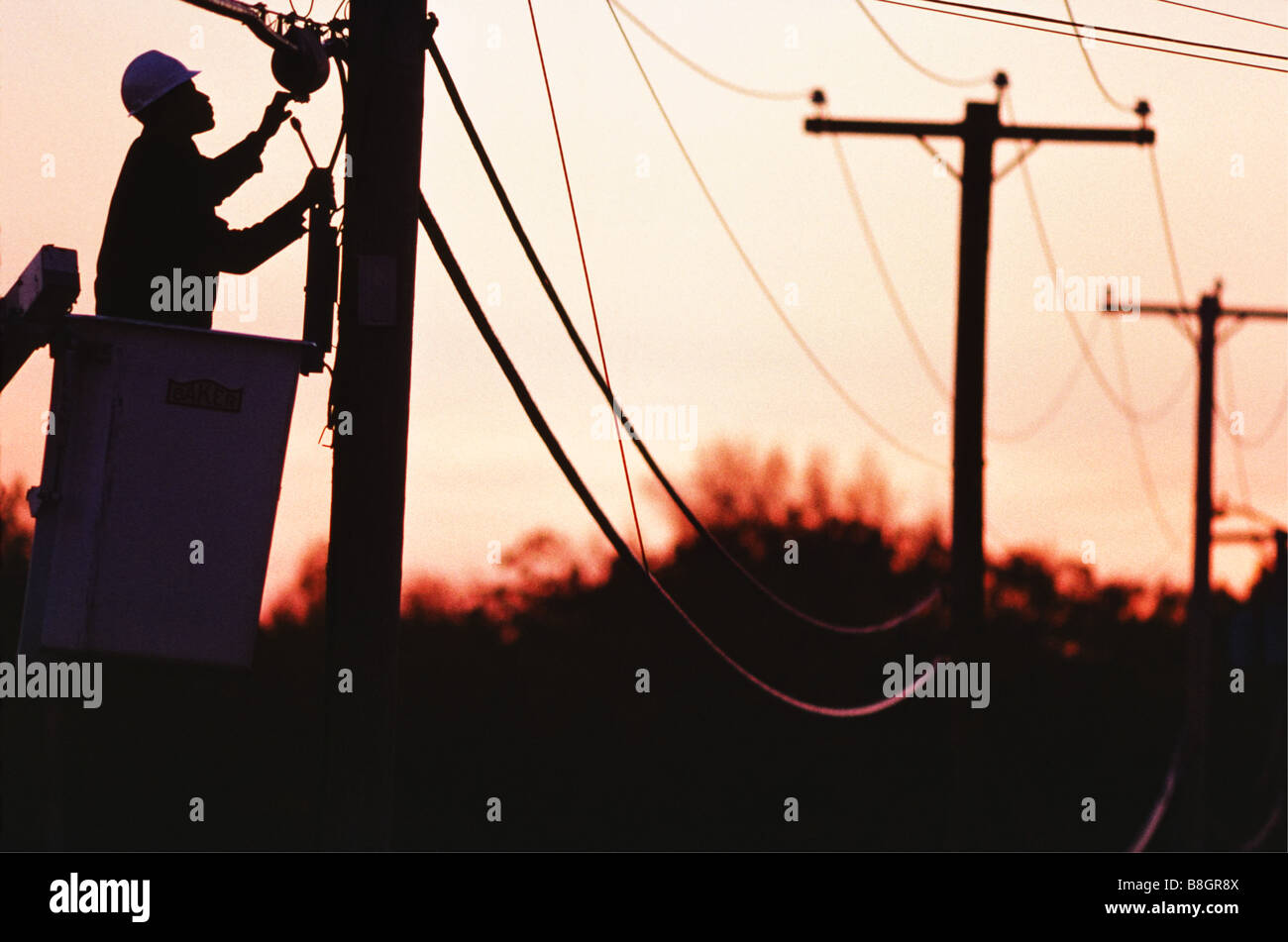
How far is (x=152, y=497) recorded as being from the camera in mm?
6605

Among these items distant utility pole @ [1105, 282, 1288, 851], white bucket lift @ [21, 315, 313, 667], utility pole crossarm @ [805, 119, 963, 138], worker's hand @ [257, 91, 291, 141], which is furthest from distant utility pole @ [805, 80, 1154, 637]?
distant utility pole @ [1105, 282, 1288, 851]

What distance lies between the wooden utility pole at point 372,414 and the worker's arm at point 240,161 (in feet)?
1.79

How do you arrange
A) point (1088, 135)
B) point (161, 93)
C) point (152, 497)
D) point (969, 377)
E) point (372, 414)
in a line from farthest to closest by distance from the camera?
point (1088, 135) → point (969, 377) → point (161, 93) → point (372, 414) → point (152, 497)

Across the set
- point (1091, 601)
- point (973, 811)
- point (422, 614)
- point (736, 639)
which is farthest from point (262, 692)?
point (973, 811)

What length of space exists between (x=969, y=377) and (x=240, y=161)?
338 inches

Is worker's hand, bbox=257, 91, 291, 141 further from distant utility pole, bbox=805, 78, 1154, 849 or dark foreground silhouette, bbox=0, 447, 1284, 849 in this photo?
dark foreground silhouette, bbox=0, 447, 1284, 849

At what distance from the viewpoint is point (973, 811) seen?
1516 centimetres

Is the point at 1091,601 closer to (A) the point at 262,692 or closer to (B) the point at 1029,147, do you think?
(A) the point at 262,692

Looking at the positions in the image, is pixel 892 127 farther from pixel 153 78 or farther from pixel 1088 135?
pixel 153 78

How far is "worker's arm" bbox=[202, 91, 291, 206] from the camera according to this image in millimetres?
7660

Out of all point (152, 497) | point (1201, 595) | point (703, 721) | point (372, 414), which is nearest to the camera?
point (152, 497)

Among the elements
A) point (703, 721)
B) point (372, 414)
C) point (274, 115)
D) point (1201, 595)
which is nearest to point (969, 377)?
point (274, 115)

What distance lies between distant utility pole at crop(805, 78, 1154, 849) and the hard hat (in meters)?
8.23
